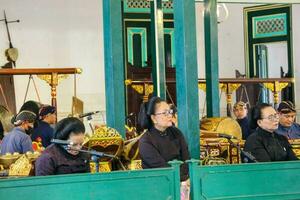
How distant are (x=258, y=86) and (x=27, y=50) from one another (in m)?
4.23

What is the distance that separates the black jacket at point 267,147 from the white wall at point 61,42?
662 cm

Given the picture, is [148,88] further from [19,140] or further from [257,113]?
[257,113]

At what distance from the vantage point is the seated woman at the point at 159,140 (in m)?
4.94

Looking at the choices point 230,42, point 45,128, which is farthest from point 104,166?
point 230,42

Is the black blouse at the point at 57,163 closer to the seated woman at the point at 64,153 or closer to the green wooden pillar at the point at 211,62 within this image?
the seated woman at the point at 64,153

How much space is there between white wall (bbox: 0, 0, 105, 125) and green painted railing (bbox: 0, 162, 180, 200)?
286 inches

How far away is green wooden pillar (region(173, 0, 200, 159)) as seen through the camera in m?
5.46

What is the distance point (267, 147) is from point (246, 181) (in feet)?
2.11

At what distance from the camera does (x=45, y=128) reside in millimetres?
7504

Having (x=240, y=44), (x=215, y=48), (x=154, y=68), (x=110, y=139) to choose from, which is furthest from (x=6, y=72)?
(x=240, y=44)

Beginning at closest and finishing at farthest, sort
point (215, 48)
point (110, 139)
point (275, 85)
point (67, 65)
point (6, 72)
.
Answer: point (110, 139) → point (215, 48) → point (6, 72) → point (275, 85) → point (67, 65)

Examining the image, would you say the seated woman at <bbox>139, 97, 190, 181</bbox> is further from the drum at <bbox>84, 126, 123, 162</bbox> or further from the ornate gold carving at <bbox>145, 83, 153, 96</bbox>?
the ornate gold carving at <bbox>145, 83, 153, 96</bbox>

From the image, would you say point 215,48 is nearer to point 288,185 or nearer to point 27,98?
point 288,185

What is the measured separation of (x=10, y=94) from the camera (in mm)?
11062
